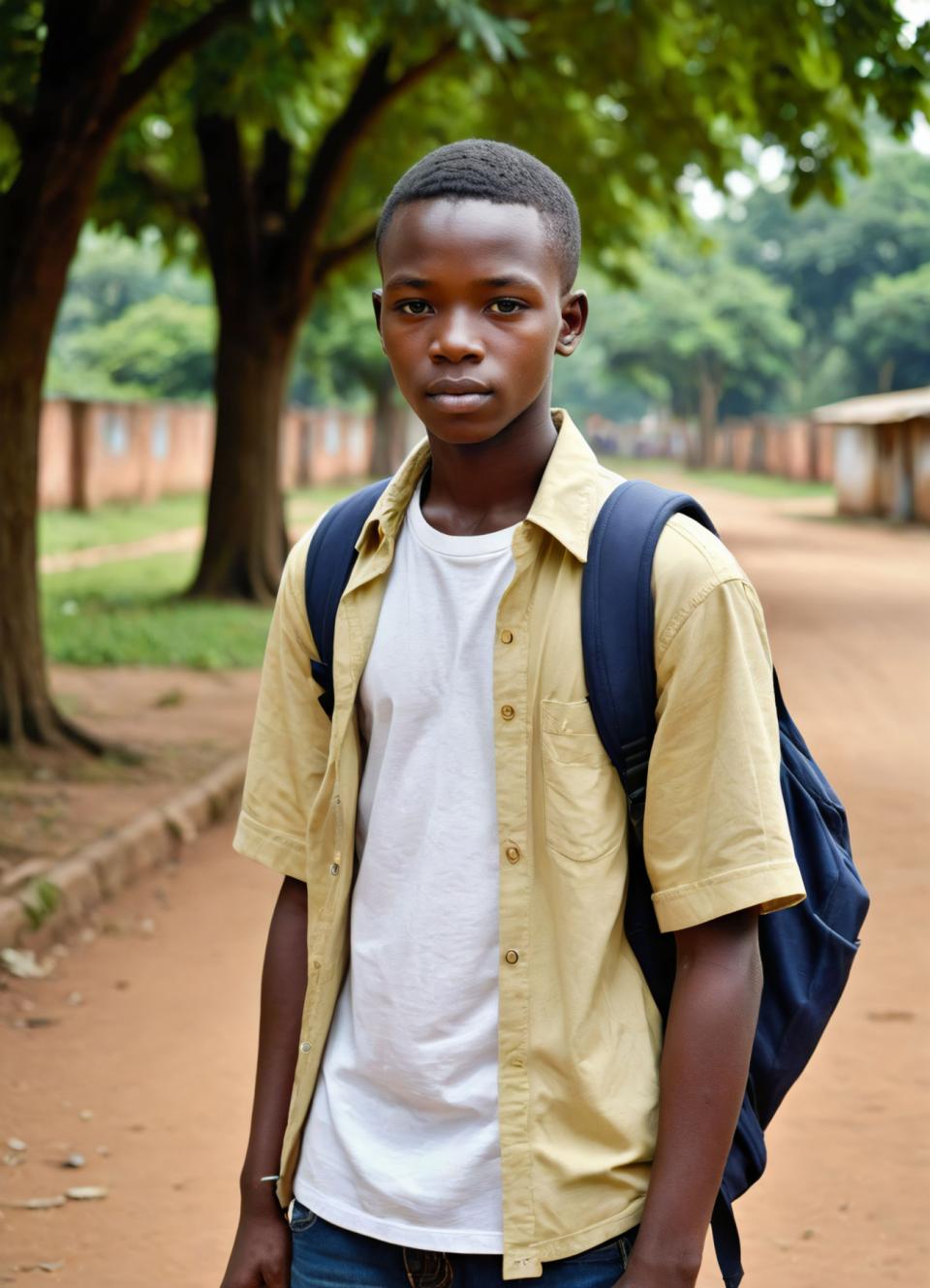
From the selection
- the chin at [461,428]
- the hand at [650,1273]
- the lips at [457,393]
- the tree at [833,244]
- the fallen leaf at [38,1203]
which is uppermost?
the tree at [833,244]

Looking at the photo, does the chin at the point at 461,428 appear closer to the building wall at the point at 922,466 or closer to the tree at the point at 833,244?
the building wall at the point at 922,466

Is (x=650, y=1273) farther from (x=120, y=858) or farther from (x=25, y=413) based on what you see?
(x=25, y=413)

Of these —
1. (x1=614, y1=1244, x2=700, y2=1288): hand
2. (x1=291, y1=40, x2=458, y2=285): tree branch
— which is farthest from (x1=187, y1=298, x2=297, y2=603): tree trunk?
(x1=614, y1=1244, x2=700, y2=1288): hand

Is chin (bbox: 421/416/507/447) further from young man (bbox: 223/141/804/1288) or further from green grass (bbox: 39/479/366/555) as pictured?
green grass (bbox: 39/479/366/555)

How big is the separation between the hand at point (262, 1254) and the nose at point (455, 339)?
0.97m

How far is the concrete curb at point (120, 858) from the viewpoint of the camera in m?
5.55

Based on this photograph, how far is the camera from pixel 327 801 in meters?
1.87

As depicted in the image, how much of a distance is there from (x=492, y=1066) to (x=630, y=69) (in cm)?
1152

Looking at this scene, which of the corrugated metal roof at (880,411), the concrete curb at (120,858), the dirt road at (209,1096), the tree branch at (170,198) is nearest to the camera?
the dirt road at (209,1096)

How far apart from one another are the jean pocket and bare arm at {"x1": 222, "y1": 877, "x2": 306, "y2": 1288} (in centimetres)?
5

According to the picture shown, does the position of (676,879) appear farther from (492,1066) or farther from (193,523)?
(193,523)

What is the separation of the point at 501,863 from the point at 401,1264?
435 millimetres

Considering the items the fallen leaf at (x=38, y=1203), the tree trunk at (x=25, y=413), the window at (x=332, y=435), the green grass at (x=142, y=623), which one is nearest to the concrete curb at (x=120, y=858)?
the tree trunk at (x=25, y=413)

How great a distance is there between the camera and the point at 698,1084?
1649mm
